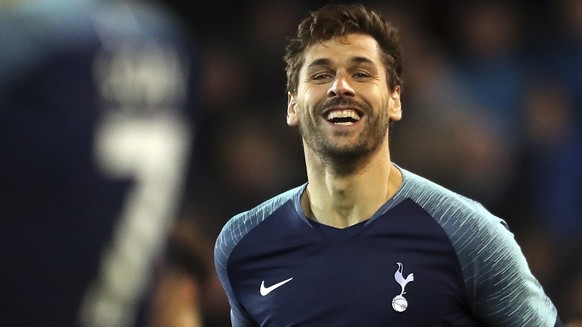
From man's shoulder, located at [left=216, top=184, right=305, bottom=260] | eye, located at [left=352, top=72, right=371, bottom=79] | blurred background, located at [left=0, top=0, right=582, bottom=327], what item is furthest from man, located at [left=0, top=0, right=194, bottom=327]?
blurred background, located at [left=0, top=0, right=582, bottom=327]

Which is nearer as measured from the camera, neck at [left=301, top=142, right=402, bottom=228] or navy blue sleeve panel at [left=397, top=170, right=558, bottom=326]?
navy blue sleeve panel at [left=397, top=170, right=558, bottom=326]

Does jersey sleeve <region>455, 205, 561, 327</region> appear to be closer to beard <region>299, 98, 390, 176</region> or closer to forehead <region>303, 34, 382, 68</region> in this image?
beard <region>299, 98, 390, 176</region>

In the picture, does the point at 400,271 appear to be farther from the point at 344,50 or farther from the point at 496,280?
the point at 344,50

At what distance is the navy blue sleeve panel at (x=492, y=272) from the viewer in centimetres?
239

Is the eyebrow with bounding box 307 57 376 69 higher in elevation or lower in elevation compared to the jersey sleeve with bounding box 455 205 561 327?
higher

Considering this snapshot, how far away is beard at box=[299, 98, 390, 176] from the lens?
2494 millimetres

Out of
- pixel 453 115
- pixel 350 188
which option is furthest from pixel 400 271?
pixel 453 115

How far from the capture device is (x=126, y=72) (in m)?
1.28

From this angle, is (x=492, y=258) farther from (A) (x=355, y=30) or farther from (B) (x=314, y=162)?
(A) (x=355, y=30)

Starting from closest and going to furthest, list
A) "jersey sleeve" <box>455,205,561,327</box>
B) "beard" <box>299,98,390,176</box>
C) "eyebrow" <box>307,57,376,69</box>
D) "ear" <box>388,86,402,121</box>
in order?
"jersey sleeve" <box>455,205,561,327</box>, "beard" <box>299,98,390,176</box>, "eyebrow" <box>307,57,376,69</box>, "ear" <box>388,86,402,121</box>

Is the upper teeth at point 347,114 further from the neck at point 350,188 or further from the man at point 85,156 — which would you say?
the man at point 85,156

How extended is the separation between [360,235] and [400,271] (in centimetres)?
16

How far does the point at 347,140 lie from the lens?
2.49m

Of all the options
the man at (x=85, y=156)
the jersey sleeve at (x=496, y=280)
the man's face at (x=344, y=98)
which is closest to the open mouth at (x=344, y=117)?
the man's face at (x=344, y=98)
